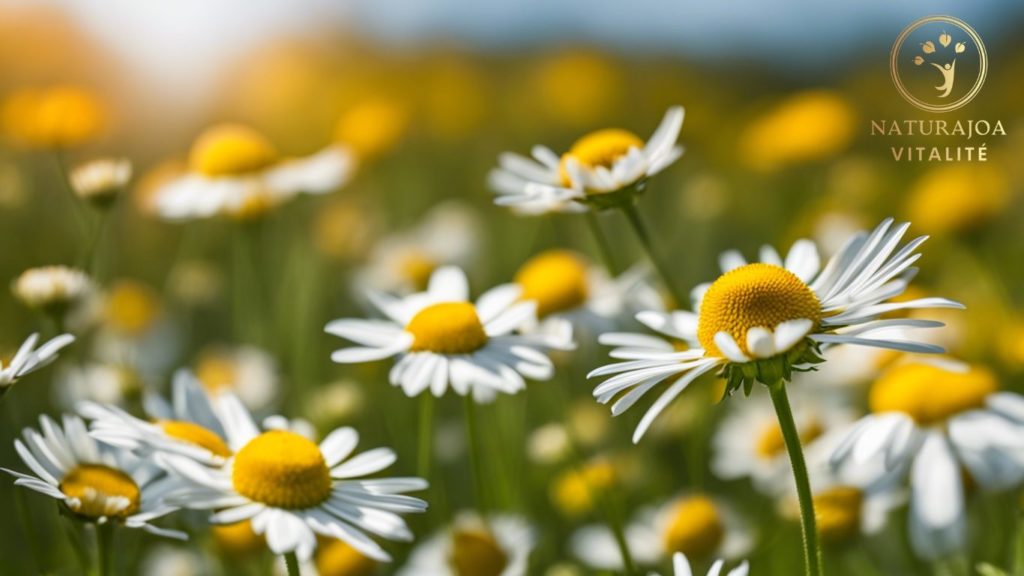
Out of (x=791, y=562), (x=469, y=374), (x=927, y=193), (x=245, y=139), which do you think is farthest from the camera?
(x=927, y=193)

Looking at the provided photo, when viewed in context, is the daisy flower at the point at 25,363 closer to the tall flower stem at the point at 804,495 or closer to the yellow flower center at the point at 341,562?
the yellow flower center at the point at 341,562

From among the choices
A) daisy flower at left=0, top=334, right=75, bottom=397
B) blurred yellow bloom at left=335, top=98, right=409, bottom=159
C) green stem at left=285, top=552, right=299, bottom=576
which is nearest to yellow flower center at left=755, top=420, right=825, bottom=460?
green stem at left=285, top=552, right=299, bottom=576

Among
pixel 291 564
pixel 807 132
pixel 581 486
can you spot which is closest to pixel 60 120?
pixel 581 486

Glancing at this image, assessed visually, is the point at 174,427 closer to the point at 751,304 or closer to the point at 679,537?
the point at 751,304

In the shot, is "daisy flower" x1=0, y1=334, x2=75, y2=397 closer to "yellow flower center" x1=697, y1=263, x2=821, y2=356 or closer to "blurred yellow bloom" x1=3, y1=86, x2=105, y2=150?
"yellow flower center" x1=697, y1=263, x2=821, y2=356

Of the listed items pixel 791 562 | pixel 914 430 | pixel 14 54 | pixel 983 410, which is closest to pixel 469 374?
pixel 914 430

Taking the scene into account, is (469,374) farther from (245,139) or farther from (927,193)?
(927,193)
